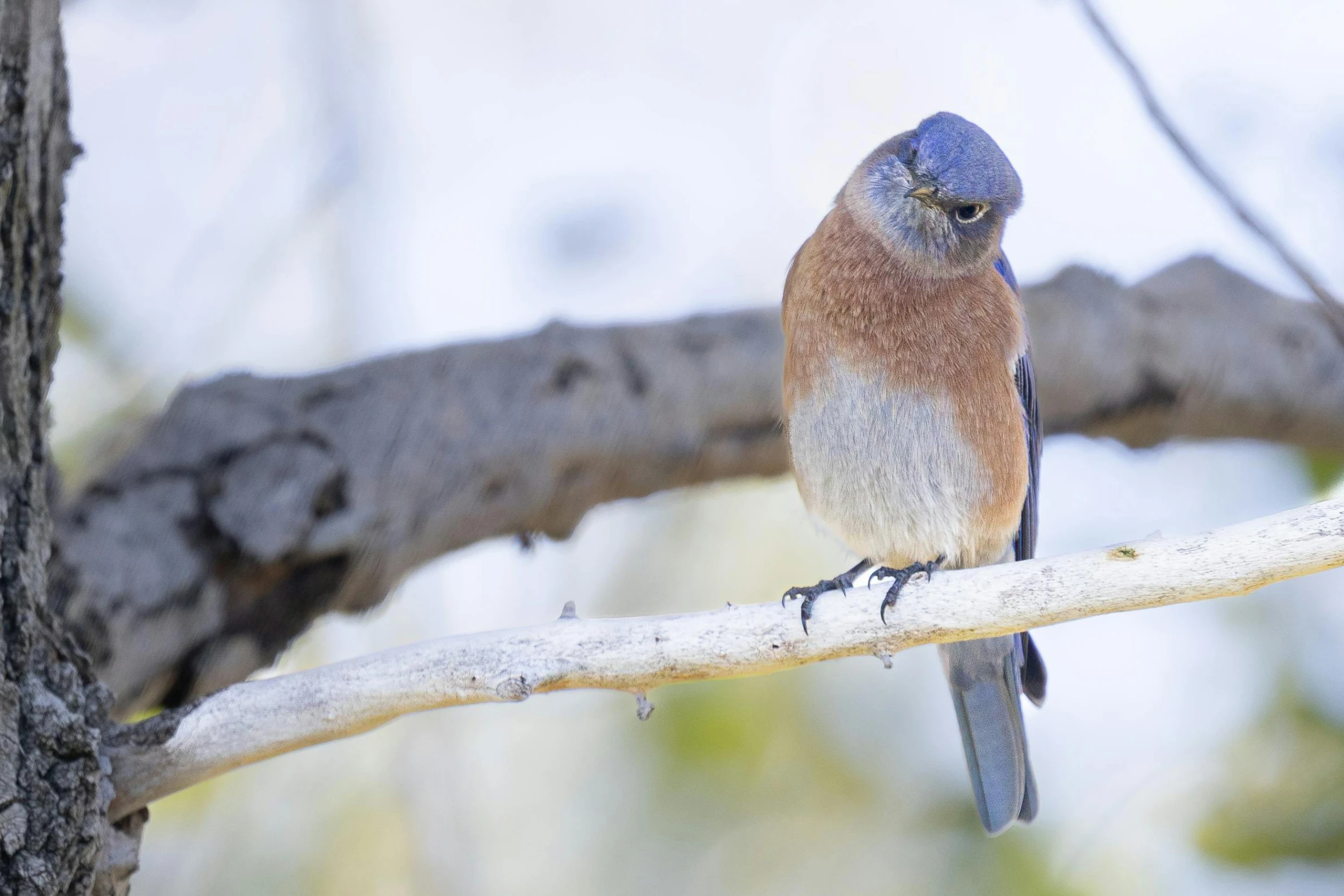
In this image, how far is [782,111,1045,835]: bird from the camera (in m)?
2.65

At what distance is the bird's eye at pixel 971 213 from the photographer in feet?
8.39

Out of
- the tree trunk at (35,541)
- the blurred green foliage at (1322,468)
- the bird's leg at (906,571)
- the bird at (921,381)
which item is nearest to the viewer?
the tree trunk at (35,541)

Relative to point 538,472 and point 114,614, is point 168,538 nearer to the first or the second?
point 114,614

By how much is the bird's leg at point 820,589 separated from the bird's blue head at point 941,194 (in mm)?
751

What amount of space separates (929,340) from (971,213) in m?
0.30

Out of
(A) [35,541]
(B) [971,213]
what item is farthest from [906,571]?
(A) [35,541]

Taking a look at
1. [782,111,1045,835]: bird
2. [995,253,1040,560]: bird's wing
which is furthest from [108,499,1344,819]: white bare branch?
[995,253,1040,560]: bird's wing

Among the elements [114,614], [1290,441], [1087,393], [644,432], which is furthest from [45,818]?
[1290,441]

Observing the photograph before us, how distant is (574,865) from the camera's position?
15.1 ft

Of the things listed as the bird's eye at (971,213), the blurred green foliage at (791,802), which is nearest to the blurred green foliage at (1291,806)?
the blurred green foliage at (791,802)

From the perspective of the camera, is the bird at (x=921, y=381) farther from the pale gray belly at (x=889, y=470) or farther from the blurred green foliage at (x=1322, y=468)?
the blurred green foliage at (x=1322, y=468)

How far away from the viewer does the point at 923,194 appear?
2.57 meters

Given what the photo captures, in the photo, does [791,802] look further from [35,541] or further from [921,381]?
[35,541]

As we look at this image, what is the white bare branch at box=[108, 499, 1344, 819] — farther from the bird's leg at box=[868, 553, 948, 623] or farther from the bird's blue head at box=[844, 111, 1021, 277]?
the bird's blue head at box=[844, 111, 1021, 277]
